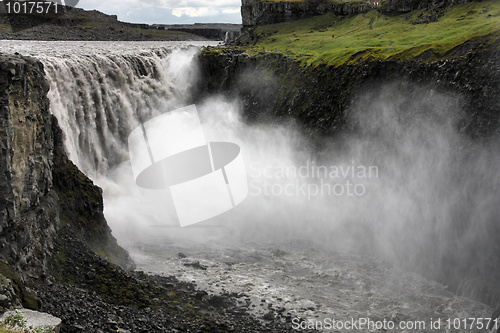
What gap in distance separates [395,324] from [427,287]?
171 inches

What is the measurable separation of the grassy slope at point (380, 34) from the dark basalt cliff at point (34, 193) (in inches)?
921

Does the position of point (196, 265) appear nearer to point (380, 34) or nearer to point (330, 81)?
point (330, 81)

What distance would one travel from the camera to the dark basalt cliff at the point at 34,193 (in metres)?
18.9

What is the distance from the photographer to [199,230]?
106 ft

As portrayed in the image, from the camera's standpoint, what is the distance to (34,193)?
20828 mm

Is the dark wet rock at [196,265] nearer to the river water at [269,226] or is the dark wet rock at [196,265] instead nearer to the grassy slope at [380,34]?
the river water at [269,226]

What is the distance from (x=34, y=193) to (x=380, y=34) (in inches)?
1702

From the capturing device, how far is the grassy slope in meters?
34.4

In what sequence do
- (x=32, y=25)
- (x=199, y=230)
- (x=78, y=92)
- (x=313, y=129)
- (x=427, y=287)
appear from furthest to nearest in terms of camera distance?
(x=32, y=25) → (x=313, y=129) → (x=78, y=92) → (x=199, y=230) → (x=427, y=287)

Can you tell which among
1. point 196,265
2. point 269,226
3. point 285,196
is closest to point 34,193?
point 196,265

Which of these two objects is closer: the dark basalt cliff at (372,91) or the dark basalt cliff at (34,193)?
the dark basalt cliff at (34,193)

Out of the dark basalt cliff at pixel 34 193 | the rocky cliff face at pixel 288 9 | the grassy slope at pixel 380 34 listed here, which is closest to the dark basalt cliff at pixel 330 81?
the grassy slope at pixel 380 34

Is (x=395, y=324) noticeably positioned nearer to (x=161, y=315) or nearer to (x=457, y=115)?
(x=161, y=315)

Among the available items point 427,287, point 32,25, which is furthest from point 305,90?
point 32,25
